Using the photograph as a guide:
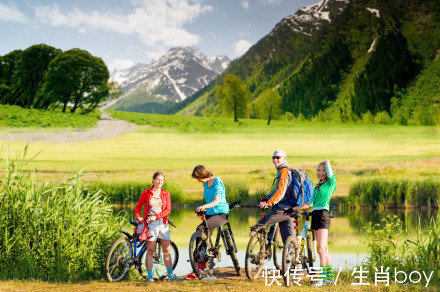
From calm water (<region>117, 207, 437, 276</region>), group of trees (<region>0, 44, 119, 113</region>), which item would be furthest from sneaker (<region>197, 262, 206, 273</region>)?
group of trees (<region>0, 44, 119, 113</region>)

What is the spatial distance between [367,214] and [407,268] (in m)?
18.8

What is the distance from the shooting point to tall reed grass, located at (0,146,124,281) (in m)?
9.31

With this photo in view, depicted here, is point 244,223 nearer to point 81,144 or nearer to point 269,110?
point 81,144

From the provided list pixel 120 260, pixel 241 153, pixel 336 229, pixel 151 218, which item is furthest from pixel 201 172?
pixel 241 153

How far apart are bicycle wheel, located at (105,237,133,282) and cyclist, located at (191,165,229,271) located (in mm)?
1340

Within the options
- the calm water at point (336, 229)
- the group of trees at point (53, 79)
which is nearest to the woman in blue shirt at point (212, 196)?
the calm water at point (336, 229)

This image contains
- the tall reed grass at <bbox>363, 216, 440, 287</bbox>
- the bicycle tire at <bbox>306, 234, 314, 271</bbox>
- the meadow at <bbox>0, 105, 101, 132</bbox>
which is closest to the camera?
the bicycle tire at <bbox>306, 234, 314, 271</bbox>

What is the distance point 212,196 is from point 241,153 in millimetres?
54349

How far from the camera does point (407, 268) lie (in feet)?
31.4

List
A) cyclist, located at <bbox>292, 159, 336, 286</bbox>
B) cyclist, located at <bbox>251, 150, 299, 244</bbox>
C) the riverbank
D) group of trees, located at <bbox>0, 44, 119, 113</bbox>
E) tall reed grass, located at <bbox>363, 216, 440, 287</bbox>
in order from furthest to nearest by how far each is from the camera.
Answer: group of trees, located at <bbox>0, 44, 119, 113</bbox>
tall reed grass, located at <bbox>363, 216, 440, 287</bbox>
cyclist, located at <bbox>251, 150, 299, 244</bbox>
the riverbank
cyclist, located at <bbox>292, 159, 336, 286</bbox>

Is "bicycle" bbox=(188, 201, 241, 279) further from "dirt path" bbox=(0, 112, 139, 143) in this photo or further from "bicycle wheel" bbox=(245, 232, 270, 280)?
"dirt path" bbox=(0, 112, 139, 143)

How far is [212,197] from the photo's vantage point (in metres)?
8.61

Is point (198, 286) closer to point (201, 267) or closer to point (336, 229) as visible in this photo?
point (201, 267)

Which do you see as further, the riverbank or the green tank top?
the riverbank
